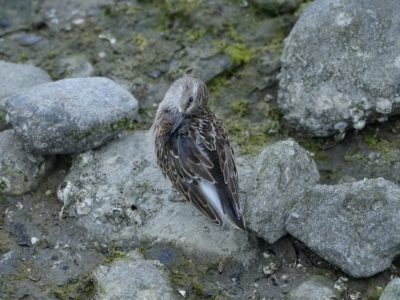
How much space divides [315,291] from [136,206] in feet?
5.37

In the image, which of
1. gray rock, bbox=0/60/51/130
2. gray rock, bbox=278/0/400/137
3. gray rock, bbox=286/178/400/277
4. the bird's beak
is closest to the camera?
gray rock, bbox=286/178/400/277

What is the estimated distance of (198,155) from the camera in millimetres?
6785

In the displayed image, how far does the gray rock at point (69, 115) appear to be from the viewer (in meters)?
7.04

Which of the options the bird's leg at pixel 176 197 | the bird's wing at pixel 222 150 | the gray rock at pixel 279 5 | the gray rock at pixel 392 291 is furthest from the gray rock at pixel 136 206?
the gray rock at pixel 279 5

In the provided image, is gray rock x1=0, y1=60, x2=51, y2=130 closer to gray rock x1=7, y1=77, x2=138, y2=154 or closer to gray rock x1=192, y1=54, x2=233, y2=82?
gray rock x1=7, y1=77, x2=138, y2=154

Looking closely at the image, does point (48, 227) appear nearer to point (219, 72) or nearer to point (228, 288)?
point (228, 288)

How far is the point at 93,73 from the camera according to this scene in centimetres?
830

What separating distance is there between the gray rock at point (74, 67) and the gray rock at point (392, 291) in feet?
12.2

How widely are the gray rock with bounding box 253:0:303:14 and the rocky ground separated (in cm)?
1

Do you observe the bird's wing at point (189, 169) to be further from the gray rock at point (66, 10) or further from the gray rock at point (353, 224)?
the gray rock at point (66, 10)

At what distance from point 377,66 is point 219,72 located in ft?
5.09

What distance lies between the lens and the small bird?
6.59 meters

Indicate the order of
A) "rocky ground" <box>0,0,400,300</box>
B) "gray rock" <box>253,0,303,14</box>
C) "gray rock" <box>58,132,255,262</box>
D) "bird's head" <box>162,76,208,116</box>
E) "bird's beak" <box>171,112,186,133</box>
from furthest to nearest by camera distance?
"gray rock" <box>253,0,303,14</box>
"bird's head" <box>162,76,208,116</box>
"bird's beak" <box>171,112,186,133</box>
"gray rock" <box>58,132,255,262</box>
"rocky ground" <box>0,0,400,300</box>

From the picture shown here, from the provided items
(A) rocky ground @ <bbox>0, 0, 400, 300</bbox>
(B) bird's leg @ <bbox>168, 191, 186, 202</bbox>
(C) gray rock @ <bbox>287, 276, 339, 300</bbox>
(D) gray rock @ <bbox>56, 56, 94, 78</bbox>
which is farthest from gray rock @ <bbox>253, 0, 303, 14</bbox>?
(C) gray rock @ <bbox>287, 276, 339, 300</bbox>
